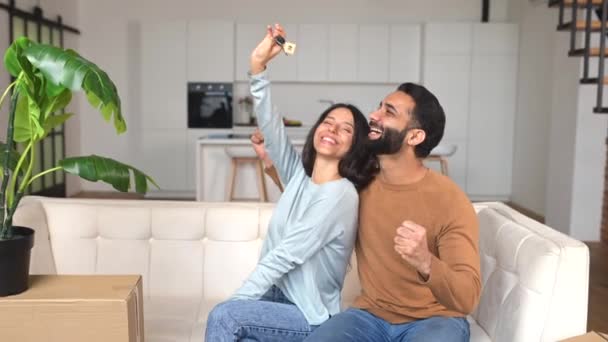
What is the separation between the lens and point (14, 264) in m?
1.50

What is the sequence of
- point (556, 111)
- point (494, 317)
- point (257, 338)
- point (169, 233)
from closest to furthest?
1. point (257, 338)
2. point (494, 317)
3. point (169, 233)
4. point (556, 111)

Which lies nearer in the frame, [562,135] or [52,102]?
[52,102]

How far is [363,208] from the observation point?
181 cm

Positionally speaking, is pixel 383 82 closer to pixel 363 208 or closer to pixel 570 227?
pixel 570 227

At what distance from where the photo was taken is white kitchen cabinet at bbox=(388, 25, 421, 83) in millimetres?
7523

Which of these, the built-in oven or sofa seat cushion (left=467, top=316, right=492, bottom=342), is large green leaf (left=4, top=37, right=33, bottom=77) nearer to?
sofa seat cushion (left=467, top=316, right=492, bottom=342)

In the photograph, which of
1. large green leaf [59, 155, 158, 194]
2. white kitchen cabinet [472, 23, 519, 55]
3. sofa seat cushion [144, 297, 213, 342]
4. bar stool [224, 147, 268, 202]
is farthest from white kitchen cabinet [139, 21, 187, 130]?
large green leaf [59, 155, 158, 194]

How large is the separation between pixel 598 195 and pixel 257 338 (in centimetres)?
464

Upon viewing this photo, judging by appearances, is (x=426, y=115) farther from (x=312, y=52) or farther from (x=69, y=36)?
(x=69, y=36)

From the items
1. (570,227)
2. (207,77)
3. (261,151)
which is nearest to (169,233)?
(261,151)

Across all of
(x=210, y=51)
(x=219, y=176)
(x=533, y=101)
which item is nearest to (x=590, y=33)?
(x=533, y=101)

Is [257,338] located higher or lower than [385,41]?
lower

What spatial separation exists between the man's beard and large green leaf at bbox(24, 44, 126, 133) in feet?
2.53

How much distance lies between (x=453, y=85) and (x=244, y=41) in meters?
2.69
